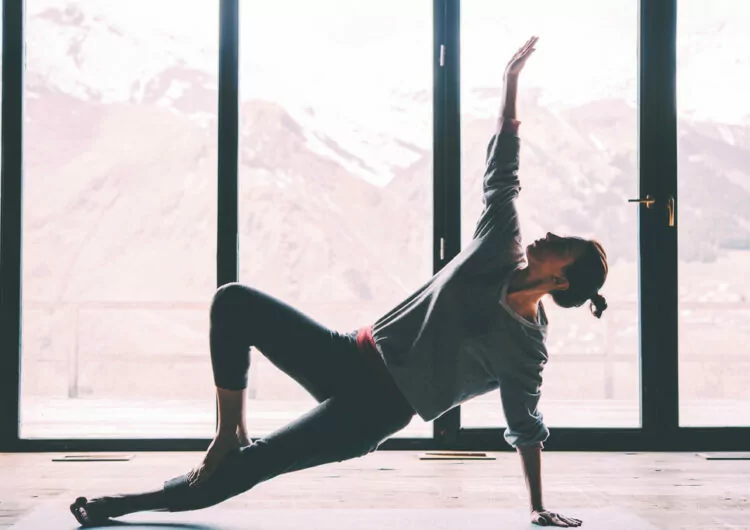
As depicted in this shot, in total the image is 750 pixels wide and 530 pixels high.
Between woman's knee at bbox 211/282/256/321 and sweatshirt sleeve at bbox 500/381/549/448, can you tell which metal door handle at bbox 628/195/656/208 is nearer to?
sweatshirt sleeve at bbox 500/381/549/448

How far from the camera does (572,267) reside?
1630mm

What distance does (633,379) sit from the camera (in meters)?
6.33

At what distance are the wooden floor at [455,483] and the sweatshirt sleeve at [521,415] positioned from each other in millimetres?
429

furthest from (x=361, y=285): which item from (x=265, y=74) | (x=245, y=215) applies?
(x=265, y=74)

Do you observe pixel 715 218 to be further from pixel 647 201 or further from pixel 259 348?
pixel 259 348

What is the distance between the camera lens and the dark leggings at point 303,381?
163 centimetres

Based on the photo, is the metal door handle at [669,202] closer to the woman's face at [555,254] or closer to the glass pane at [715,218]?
the glass pane at [715,218]

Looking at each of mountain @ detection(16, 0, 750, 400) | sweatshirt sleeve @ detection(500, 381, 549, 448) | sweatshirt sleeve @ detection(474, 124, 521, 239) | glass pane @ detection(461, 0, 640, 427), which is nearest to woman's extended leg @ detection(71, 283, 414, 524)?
sweatshirt sleeve @ detection(500, 381, 549, 448)

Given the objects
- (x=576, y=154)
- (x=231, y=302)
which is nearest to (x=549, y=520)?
(x=231, y=302)

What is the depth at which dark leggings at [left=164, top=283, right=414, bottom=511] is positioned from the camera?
1635 millimetres

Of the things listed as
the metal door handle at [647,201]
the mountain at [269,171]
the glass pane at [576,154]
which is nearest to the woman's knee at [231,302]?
the glass pane at [576,154]

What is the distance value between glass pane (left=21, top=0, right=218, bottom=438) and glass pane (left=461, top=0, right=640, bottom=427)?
3310mm

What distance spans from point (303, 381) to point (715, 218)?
1103 cm

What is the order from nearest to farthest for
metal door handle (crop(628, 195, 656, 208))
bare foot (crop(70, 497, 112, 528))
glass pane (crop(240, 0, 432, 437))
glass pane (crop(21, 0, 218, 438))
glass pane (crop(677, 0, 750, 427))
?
bare foot (crop(70, 497, 112, 528)) < metal door handle (crop(628, 195, 656, 208)) < glass pane (crop(677, 0, 750, 427)) < glass pane (crop(240, 0, 432, 437)) < glass pane (crop(21, 0, 218, 438))
